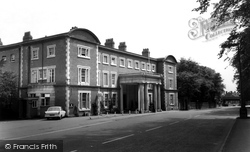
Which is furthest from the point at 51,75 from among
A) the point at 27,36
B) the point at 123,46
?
the point at 123,46

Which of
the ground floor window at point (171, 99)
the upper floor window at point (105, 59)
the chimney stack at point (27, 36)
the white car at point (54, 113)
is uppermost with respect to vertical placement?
the chimney stack at point (27, 36)

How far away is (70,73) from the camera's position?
111ft

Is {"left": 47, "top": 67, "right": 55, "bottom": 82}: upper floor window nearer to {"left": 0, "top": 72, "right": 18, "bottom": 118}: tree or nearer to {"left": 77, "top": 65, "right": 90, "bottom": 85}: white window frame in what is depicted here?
{"left": 77, "top": 65, "right": 90, "bottom": 85}: white window frame

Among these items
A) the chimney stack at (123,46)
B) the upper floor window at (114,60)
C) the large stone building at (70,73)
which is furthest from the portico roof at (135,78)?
the chimney stack at (123,46)

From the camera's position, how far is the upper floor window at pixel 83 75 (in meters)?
35.3

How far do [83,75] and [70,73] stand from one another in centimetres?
263

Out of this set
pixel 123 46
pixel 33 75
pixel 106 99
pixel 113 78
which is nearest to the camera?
pixel 33 75

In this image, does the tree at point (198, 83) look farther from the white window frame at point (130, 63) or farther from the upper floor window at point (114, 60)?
the upper floor window at point (114, 60)

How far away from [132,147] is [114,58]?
33396 mm

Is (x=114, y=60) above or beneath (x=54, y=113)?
above

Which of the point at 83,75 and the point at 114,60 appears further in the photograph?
the point at 114,60

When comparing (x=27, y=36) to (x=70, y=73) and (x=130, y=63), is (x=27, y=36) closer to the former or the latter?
(x=70, y=73)

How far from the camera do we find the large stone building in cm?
3331

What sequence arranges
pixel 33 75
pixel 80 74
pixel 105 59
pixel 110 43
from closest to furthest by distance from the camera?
pixel 80 74 < pixel 33 75 < pixel 105 59 < pixel 110 43
